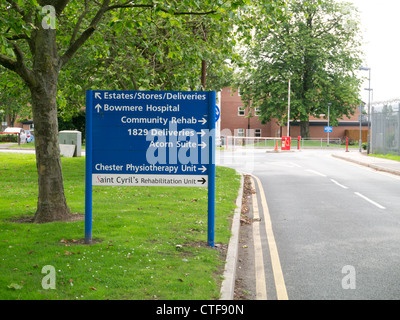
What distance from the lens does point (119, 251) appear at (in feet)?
22.9

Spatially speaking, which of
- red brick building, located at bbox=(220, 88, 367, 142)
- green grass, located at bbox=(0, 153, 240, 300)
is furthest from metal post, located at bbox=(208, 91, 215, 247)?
red brick building, located at bbox=(220, 88, 367, 142)

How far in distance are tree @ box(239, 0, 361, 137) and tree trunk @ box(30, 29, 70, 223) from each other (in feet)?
150

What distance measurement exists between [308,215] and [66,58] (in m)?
6.33

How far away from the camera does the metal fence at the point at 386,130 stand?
3183 cm

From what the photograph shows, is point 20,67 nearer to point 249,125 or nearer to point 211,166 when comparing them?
point 211,166

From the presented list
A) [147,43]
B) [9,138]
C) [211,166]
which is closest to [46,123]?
[211,166]

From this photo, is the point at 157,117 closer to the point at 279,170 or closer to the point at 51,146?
the point at 51,146

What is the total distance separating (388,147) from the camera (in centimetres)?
3353

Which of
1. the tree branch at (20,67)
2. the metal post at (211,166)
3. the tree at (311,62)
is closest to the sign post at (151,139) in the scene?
the metal post at (211,166)

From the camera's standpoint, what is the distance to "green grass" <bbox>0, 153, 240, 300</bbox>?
537 cm

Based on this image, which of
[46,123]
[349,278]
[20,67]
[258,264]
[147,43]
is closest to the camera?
[349,278]

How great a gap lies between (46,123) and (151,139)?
2.42 metres

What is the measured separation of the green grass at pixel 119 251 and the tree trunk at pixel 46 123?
1.64 feet
